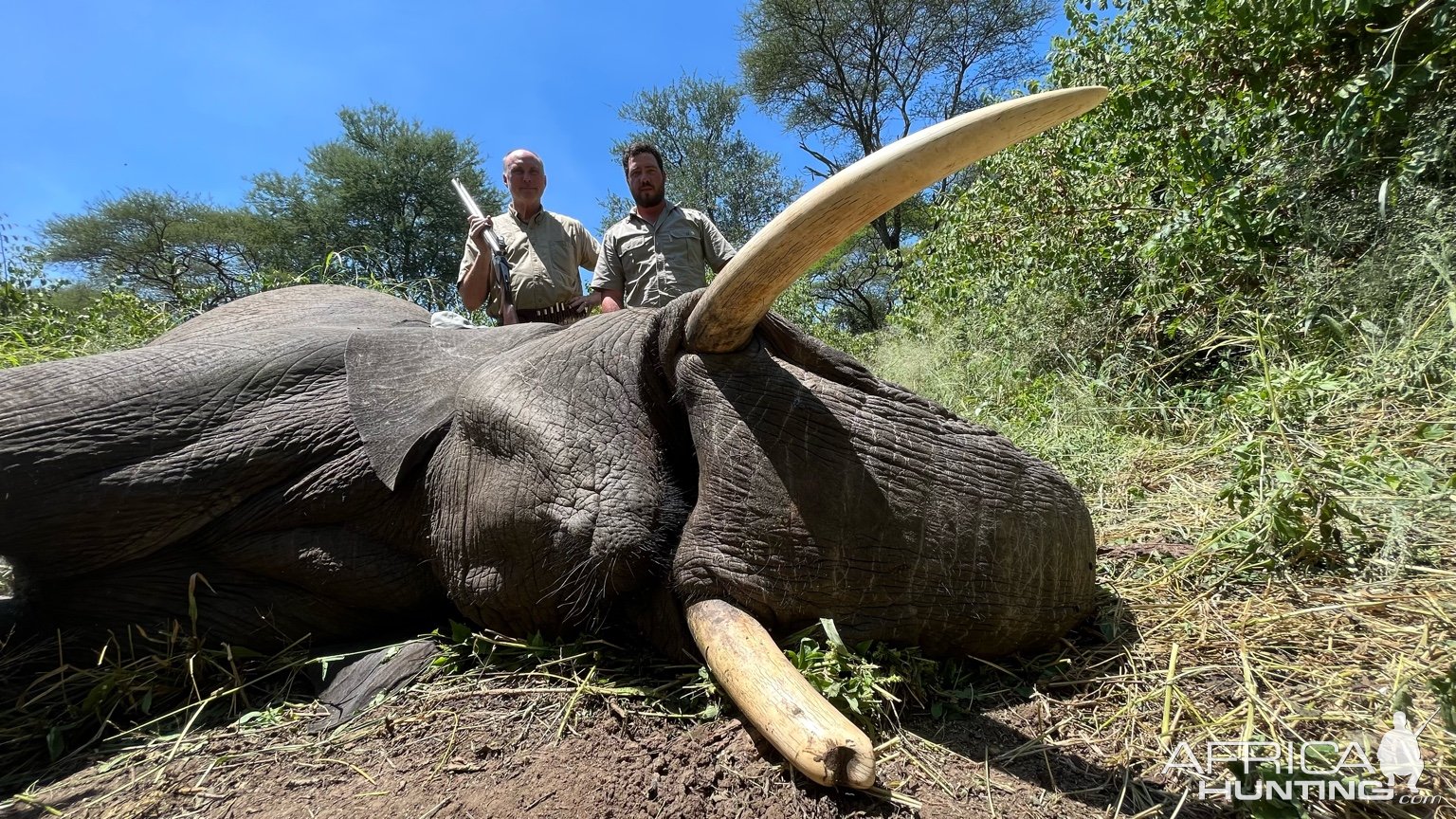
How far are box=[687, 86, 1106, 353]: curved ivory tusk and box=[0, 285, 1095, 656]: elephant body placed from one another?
14 centimetres

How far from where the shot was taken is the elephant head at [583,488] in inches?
75.6

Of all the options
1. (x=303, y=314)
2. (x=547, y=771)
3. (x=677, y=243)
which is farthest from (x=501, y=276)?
(x=547, y=771)

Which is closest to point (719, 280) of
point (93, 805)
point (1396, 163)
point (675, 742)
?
point (675, 742)

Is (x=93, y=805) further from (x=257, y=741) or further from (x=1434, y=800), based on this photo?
(x=1434, y=800)

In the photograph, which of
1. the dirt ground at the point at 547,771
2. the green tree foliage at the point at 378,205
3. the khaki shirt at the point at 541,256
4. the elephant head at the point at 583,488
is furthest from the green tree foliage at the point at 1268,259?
the green tree foliage at the point at 378,205

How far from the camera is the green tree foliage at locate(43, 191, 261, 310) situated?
1955 centimetres

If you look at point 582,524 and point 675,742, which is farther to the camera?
point 582,524

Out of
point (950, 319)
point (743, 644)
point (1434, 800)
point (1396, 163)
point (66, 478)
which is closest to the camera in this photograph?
point (1434, 800)

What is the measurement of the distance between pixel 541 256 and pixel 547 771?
4228 millimetres

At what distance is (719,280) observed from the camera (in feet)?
6.55

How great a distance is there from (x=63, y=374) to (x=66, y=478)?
41 centimetres

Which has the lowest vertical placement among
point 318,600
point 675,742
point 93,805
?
point 93,805

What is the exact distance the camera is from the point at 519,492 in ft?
7.14

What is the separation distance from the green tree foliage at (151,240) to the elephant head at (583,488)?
19418 mm
